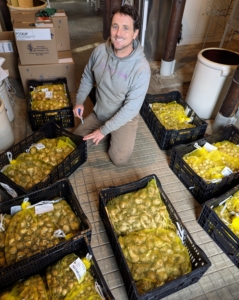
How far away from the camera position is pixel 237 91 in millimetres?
1852

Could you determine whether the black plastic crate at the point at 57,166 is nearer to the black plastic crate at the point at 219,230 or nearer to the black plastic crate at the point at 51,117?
the black plastic crate at the point at 51,117

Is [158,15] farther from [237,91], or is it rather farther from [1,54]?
[1,54]

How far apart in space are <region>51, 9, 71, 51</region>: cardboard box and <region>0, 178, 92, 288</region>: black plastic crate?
5.74ft

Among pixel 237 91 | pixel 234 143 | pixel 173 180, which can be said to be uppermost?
pixel 237 91

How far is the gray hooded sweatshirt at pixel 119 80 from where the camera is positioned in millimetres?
1468

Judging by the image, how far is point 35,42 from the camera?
209 centimetres

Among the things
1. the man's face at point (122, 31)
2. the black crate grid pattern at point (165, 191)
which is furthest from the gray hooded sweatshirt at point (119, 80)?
the black crate grid pattern at point (165, 191)

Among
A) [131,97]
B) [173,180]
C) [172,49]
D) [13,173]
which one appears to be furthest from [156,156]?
[172,49]

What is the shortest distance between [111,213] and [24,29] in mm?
1683

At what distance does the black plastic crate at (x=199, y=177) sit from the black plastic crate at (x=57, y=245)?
78 cm

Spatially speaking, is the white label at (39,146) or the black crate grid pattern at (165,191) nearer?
the black crate grid pattern at (165,191)

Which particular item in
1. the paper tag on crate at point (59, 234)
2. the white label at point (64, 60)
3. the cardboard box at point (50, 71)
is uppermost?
the white label at point (64, 60)

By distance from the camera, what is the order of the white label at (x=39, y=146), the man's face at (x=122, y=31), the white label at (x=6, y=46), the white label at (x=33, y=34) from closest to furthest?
1. the man's face at (x=122, y=31)
2. the white label at (x=39, y=146)
3. the white label at (x=33, y=34)
4. the white label at (x=6, y=46)

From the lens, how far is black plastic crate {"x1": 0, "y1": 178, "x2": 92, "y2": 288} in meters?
1.02
